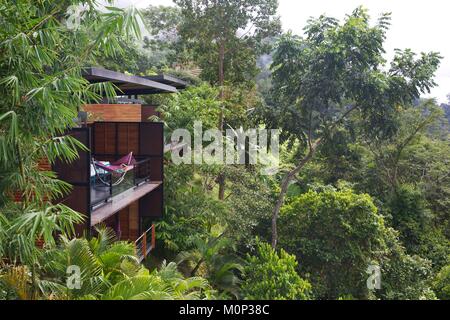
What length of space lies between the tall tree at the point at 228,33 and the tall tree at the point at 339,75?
4842 mm

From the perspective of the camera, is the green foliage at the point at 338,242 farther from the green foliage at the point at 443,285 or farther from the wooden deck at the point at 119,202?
the wooden deck at the point at 119,202

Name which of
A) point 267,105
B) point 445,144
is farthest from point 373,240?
point 445,144

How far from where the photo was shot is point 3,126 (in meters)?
4.26

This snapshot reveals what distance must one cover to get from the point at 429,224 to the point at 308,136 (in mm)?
7483

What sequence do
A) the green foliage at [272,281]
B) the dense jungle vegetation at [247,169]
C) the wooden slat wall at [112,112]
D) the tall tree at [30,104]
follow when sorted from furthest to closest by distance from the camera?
1. the wooden slat wall at [112,112]
2. the green foliage at [272,281]
3. the dense jungle vegetation at [247,169]
4. the tall tree at [30,104]

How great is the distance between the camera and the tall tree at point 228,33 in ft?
50.9

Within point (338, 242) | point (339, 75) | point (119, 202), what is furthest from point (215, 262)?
point (339, 75)

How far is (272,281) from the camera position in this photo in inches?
323

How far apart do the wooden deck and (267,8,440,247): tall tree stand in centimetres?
370

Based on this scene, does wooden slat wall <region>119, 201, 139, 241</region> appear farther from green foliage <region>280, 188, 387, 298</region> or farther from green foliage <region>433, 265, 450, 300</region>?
green foliage <region>433, 265, 450, 300</region>

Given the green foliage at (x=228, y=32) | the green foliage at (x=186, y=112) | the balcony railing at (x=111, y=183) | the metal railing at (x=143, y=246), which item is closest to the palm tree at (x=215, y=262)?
the metal railing at (x=143, y=246)

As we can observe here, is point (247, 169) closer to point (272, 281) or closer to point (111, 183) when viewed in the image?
point (272, 281)

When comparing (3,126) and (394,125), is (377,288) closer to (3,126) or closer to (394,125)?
(394,125)
